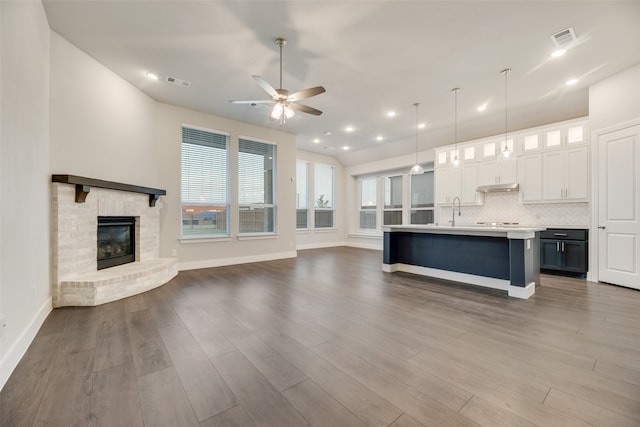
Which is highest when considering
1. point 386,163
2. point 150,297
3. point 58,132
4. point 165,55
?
point 165,55

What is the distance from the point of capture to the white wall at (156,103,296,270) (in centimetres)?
525

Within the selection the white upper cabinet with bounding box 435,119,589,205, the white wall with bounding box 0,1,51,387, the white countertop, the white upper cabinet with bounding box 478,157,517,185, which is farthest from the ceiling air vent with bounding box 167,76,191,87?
the white upper cabinet with bounding box 478,157,517,185

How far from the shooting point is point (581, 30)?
10.1 feet

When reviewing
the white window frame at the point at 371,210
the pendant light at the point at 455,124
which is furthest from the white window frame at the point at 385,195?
the pendant light at the point at 455,124

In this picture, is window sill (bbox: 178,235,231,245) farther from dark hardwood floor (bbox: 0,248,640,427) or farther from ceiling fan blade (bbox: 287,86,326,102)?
ceiling fan blade (bbox: 287,86,326,102)

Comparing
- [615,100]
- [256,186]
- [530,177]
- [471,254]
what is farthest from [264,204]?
[615,100]

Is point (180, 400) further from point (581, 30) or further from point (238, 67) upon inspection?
point (581, 30)

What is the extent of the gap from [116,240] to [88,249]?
2.27 feet

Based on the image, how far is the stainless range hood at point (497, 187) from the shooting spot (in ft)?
18.4

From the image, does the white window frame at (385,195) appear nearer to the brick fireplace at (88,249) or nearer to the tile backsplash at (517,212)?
the tile backsplash at (517,212)

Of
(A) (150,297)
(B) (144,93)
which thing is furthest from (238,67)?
(A) (150,297)

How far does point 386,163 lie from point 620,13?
237 inches

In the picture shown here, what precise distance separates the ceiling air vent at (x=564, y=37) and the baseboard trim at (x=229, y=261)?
6180 millimetres

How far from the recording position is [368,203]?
31.8 ft
